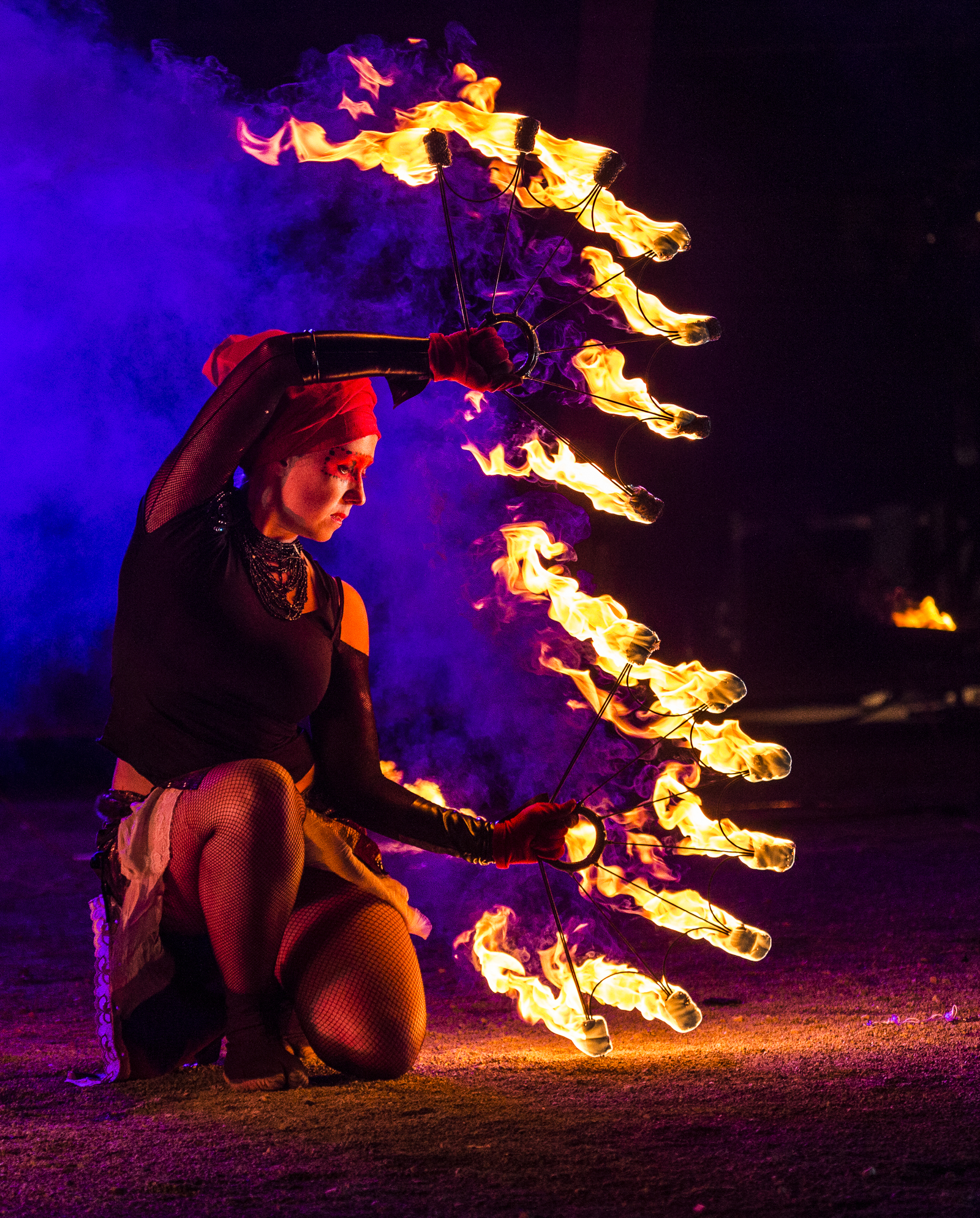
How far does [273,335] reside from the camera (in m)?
2.32

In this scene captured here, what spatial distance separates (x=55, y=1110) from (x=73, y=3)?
13.1ft

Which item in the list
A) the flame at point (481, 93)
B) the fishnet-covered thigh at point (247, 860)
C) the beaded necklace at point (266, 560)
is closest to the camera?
the fishnet-covered thigh at point (247, 860)

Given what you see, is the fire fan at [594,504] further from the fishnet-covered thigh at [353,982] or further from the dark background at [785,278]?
the dark background at [785,278]

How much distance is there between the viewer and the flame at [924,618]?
12.9 metres

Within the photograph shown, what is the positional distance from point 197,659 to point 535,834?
30.5 inches

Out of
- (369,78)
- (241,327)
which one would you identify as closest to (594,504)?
(369,78)

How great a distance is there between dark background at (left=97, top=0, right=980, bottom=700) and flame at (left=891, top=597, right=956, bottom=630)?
21 cm

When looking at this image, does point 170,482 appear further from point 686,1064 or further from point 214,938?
point 686,1064

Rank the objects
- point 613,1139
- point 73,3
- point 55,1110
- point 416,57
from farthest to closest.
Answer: point 73,3 < point 416,57 < point 55,1110 < point 613,1139

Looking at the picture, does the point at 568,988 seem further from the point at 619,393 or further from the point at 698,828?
the point at 619,393

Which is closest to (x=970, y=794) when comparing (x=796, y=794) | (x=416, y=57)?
(x=796, y=794)

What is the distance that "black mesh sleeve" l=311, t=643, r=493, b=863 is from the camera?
8.36ft

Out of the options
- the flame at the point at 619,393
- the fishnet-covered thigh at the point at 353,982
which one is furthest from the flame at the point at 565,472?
the fishnet-covered thigh at the point at 353,982

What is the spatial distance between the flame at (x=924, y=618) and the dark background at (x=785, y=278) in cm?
21
